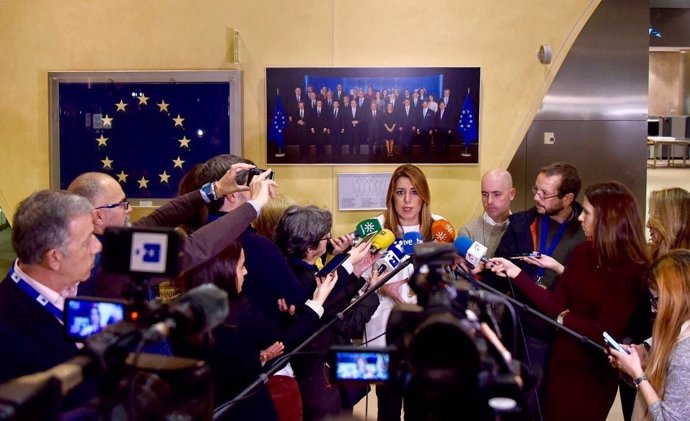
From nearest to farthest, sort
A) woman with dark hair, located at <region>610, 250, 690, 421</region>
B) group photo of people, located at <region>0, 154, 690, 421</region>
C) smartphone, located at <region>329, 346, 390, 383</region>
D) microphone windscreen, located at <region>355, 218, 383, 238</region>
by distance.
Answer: smartphone, located at <region>329, 346, 390, 383</region> < group photo of people, located at <region>0, 154, 690, 421</region> < woman with dark hair, located at <region>610, 250, 690, 421</region> < microphone windscreen, located at <region>355, 218, 383, 238</region>

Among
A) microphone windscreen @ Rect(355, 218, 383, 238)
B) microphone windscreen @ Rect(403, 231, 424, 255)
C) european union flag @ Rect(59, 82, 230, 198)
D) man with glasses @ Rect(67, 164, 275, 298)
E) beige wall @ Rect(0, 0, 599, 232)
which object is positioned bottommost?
microphone windscreen @ Rect(403, 231, 424, 255)

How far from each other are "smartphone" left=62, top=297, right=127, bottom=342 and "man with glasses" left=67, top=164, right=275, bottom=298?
73cm

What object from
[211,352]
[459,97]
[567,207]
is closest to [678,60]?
[459,97]

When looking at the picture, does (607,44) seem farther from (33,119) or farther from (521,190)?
(33,119)

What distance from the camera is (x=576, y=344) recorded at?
11.9 feet

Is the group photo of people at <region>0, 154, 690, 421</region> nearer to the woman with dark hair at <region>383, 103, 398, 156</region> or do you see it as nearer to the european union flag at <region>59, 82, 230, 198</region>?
the woman with dark hair at <region>383, 103, 398, 156</region>

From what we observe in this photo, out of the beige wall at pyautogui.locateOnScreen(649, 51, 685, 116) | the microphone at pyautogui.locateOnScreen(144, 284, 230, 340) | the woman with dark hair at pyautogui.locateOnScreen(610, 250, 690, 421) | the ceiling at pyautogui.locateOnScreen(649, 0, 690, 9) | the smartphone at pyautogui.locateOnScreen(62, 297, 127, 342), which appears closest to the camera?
the microphone at pyautogui.locateOnScreen(144, 284, 230, 340)

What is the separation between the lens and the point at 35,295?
218cm

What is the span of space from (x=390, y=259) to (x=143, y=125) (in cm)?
223

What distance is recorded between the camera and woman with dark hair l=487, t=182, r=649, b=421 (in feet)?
11.3

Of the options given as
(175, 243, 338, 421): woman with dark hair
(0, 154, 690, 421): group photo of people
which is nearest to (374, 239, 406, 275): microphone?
(0, 154, 690, 421): group photo of people

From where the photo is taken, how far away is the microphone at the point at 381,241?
12.2ft

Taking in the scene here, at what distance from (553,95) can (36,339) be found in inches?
217

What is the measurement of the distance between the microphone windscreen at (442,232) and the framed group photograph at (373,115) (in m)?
1.09
